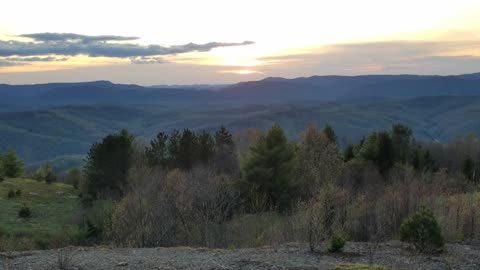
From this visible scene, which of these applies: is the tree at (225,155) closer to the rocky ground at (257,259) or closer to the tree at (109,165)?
the tree at (109,165)

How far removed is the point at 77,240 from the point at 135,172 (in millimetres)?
16118

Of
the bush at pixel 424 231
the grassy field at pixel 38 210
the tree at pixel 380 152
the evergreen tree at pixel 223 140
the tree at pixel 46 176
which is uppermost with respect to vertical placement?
the bush at pixel 424 231

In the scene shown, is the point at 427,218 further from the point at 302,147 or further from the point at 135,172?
the point at 302,147

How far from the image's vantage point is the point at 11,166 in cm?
7338

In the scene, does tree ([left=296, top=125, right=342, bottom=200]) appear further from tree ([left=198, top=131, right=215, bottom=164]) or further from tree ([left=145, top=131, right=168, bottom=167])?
tree ([left=145, top=131, right=168, bottom=167])

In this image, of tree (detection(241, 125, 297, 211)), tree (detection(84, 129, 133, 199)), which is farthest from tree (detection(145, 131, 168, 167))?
tree (detection(241, 125, 297, 211))

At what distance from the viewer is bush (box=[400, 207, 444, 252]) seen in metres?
16.5

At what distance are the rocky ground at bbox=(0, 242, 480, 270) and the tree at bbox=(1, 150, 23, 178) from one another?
60.4 meters

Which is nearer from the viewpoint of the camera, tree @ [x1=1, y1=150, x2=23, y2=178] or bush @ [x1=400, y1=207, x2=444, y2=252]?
bush @ [x1=400, y1=207, x2=444, y2=252]

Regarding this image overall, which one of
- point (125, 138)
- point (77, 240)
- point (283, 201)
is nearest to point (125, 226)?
point (77, 240)

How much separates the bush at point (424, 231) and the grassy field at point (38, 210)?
26562 millimetres

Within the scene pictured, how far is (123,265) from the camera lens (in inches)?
583

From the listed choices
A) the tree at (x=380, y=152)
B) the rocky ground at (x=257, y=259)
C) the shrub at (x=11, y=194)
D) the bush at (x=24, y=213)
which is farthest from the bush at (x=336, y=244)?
the shrub at (x=11, y=194)

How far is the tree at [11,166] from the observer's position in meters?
72.6
